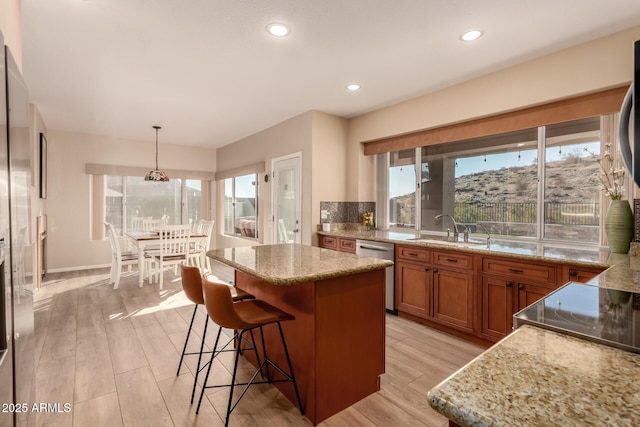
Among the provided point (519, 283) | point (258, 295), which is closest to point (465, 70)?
point (519, 283)

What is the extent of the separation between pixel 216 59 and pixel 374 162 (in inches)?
101

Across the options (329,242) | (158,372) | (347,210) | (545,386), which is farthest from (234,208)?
(545,386)

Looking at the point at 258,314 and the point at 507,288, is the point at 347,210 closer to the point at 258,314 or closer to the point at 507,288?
the point at 507,288

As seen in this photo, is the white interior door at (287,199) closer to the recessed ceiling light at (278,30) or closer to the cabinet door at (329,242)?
the cabinet door at (329,242)

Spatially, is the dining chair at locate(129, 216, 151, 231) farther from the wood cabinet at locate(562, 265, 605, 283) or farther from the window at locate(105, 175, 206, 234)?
the wood cabinet at locate(562, 265, 605, 283)

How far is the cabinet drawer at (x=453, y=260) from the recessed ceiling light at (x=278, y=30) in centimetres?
234

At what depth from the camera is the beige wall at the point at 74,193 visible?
5512 mm

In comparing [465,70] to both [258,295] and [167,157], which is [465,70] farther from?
[167,157]

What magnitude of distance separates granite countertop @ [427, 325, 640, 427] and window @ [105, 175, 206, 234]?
6908mm

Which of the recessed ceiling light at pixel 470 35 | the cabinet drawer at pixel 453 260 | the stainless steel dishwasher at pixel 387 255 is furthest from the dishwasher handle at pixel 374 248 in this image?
the recessed ceiling light at pixel 470 35

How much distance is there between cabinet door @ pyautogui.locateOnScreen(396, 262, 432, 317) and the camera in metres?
3.17

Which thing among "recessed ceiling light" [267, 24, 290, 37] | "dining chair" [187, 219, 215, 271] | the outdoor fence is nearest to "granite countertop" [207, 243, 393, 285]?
"recessed ceiling light" [267, 24, 290, 37]

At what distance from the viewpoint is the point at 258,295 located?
2359mm

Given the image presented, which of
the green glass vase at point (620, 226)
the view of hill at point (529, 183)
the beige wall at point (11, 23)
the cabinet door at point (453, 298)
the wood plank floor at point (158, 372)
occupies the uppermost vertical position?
the beige wall at point (11, 23)
